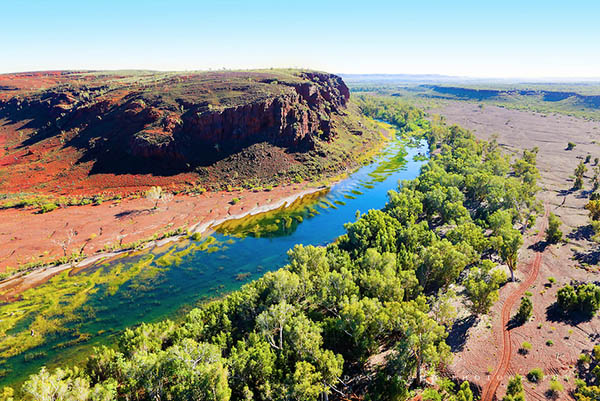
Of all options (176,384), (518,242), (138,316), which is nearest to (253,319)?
(176,384)

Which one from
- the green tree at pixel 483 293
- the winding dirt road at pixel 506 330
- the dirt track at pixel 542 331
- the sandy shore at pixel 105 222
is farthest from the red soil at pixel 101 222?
the winding dirt road at pixel 506 330

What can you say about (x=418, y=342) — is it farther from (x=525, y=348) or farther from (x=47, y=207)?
(x=47, y=207)

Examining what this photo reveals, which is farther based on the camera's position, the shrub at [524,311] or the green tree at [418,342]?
the shrub at [524,311]

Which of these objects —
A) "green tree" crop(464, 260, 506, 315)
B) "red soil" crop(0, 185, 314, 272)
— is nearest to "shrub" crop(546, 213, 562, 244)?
"green tree" crop(464, 260, 506, 315)

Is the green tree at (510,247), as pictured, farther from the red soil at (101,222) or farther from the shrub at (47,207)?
the shrub at (47,207)

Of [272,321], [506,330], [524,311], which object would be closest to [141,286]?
[272,321]

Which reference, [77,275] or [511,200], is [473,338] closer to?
[511,200]
